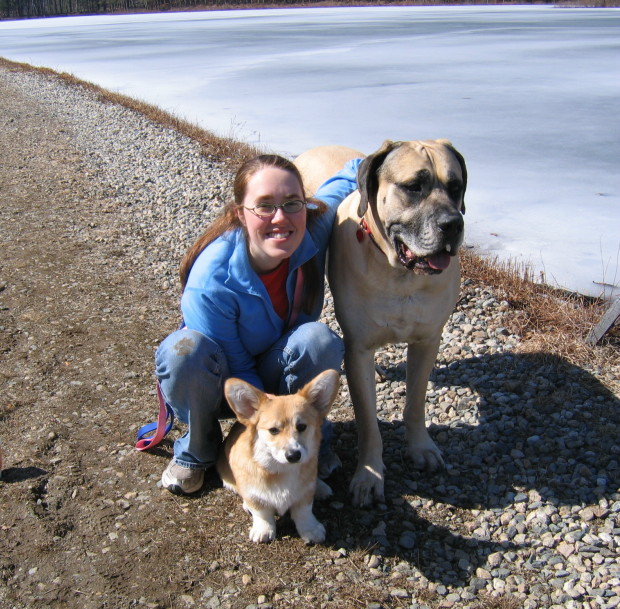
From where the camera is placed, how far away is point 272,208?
2.96m

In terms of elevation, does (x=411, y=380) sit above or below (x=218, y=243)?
below

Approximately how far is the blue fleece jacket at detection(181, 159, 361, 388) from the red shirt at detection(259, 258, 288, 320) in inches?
1.6

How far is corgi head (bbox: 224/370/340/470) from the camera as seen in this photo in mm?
2629

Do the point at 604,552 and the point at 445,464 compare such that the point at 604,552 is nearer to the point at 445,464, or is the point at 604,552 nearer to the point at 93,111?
the point at 445,464

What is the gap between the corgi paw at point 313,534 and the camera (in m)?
2.80

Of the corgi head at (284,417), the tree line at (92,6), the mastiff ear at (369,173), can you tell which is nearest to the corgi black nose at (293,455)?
the corgi head at (284,417)

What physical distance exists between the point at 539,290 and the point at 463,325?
0.59 meters

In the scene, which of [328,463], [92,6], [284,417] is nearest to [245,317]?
[284,417]

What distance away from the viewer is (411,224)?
295cm

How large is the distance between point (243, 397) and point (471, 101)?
29.1 feet

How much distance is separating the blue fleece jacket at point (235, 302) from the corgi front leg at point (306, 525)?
605 mm

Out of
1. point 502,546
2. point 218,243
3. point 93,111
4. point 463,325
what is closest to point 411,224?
point 218,243

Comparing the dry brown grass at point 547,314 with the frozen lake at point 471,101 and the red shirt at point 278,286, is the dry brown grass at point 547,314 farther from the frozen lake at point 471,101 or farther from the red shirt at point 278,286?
the red shirt at point 278,286

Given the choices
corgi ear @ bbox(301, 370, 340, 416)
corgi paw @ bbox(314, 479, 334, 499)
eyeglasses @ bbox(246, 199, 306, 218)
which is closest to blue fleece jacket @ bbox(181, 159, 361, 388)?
eyeglasses @ bbox(246, 199, 306, 218)
